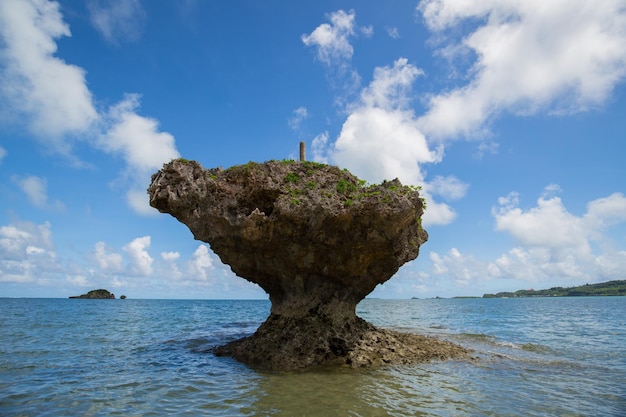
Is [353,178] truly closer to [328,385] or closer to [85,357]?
[328,385]

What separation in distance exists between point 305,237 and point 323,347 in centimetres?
401

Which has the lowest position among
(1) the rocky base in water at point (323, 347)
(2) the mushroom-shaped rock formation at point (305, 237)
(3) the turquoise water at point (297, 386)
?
(3) the turquoise water at point (297, 386)

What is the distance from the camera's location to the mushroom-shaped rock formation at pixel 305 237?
1374 centimetres

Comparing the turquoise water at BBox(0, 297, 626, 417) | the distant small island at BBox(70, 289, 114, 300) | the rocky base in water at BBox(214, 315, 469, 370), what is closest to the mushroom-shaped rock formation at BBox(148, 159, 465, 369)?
the rocky base in water at BBox(214, 315, 469, 370)

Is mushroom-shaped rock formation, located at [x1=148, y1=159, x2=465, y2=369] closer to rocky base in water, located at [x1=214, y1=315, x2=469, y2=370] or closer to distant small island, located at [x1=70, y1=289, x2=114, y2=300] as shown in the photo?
rocky base in water, located at [x1=214, y1=315, x2=469, y2=370]

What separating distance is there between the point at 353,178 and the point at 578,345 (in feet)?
54.7

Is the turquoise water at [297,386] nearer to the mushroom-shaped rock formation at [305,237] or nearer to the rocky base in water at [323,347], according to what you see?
the rocky base in water at [323,347]

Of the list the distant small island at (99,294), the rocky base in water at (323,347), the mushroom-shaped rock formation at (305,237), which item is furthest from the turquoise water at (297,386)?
the distant small island at (99,294)

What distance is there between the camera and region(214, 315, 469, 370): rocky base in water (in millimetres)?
13664

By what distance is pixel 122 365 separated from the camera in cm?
1474

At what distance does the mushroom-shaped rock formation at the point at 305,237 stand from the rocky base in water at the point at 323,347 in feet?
0.15

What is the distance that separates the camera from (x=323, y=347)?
1400cm

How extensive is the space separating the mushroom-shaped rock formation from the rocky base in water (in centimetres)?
4

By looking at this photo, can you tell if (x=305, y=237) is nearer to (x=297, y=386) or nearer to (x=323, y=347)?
(x=323, y=347)
